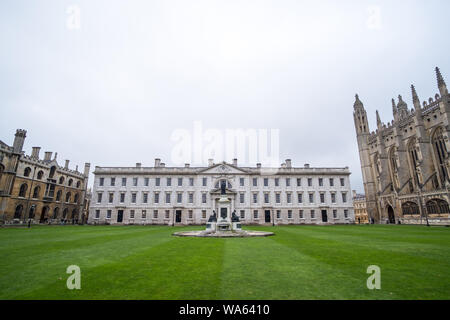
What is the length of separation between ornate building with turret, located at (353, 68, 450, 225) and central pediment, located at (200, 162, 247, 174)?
1162 inches

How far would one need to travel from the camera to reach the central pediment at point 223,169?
1768 inches

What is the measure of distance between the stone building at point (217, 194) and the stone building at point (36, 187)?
813cm

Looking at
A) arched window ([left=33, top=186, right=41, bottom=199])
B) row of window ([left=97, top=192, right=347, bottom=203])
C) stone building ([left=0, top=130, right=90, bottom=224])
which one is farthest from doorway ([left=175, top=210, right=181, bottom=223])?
arched window ([left=33, top=186, right=41, bottom=199])

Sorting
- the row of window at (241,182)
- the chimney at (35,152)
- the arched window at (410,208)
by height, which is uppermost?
the chimney at (35,152)

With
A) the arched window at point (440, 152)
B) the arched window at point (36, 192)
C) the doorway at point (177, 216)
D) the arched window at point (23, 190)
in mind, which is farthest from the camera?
the doorway at point (177, 216)

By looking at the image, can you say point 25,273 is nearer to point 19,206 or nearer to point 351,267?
point 351,267

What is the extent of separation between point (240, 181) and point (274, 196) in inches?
293

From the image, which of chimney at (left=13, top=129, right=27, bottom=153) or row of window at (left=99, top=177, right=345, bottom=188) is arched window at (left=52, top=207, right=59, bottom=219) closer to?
row of window at (left=99, top=177, right=345, bottom=188)

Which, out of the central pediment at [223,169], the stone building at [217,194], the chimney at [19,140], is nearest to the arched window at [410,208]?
the stone building at [217,194]

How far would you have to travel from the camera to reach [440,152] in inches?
1468

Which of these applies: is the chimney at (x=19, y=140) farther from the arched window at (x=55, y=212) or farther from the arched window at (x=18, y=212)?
the arched window at (x=55, y=212)

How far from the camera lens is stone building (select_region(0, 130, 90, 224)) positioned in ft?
115

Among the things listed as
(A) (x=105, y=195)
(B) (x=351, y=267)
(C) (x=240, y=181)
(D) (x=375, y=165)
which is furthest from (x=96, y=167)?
(D) (x=375, y=165)
